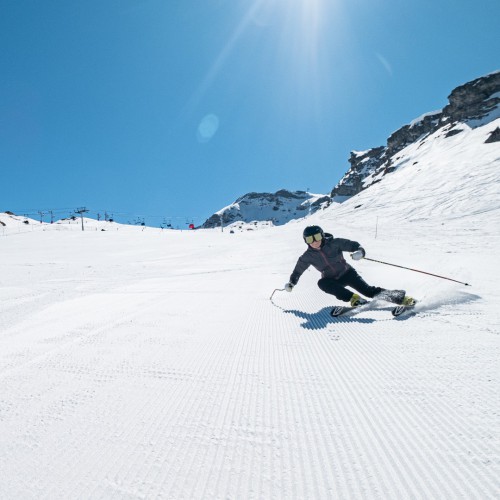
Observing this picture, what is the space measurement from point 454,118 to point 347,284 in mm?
95485

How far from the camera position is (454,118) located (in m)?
77.8

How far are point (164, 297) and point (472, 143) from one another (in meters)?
58.4

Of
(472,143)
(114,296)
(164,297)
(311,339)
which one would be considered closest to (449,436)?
(311,339)

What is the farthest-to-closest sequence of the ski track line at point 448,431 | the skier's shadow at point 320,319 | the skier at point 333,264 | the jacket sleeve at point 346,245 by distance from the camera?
1. the jacket sleeve at point 346,245
2. the skier at point 333,264
3. the skier's shadow at point 320,319
4. the ski track line at point 448,431

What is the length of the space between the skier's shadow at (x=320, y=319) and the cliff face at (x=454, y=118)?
52352mm

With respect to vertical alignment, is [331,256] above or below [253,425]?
above

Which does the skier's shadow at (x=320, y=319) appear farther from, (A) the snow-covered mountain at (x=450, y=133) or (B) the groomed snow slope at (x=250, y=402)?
(A) the snow-covered mountain at (x=450, y=133)

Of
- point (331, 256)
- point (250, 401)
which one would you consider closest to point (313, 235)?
point (331, 256)

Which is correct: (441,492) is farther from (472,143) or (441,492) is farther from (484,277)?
(472,143)

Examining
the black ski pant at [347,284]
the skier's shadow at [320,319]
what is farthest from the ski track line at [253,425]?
the black ski pant at [347,284]

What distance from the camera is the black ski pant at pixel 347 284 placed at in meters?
4.34

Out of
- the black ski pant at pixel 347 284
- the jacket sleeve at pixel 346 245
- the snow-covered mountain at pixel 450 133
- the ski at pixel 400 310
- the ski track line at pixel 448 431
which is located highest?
the snow-covered mountain at pixel 450 133

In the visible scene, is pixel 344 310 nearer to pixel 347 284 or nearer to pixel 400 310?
pixel 400 310

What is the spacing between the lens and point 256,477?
1240 millimetres
